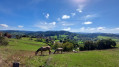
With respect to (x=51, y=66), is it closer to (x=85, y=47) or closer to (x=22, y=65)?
(x=22, y=65)

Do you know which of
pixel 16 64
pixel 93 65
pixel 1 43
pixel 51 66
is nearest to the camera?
pixel 16 64

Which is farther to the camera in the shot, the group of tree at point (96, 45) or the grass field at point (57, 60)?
the group of tree at point (96, 45)

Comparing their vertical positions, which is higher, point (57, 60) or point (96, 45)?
point (57, 60)

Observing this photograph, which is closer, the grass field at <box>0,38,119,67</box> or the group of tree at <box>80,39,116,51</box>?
the grass field at <box>0,38,119,67</box>

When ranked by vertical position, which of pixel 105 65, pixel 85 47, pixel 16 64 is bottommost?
pixel 85 47

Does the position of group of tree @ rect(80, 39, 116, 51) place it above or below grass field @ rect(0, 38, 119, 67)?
below

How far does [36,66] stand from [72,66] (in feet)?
19.7

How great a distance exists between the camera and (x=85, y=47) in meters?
56.0

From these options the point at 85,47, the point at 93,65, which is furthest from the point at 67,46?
the point at 93,65

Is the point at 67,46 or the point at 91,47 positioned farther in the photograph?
the point at 91,47

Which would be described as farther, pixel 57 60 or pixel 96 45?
pixel 96 45

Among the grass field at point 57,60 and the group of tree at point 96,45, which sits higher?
the grass field at point 57,60

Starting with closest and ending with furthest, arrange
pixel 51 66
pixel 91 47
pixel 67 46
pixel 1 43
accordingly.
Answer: pixel 51 66
pixel 1 43
pixel 67 46
pixel 91 47

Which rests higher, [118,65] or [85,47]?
[118,65]
